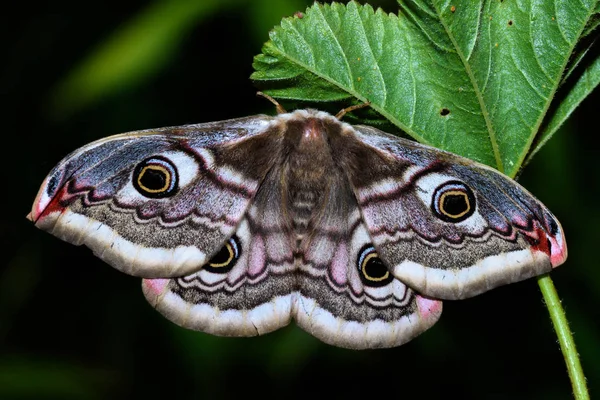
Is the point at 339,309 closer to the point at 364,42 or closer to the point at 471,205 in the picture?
the point at 471,205

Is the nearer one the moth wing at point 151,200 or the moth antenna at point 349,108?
the moth wing at point 151,200

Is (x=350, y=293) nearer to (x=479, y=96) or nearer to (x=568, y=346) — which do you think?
(x=568, y=346)

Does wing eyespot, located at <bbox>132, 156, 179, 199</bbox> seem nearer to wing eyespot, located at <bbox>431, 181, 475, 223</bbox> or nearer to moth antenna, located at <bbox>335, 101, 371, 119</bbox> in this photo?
moth antenna, located at <bbox>335, 101, 371, 119</bbox>

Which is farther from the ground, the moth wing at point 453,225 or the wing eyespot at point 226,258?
the moth wing at point 453,225


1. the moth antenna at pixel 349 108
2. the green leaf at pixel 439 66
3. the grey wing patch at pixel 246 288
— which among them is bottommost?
the grey wing patch at pixel 246 288

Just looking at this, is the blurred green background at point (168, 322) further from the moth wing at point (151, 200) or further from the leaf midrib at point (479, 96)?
the moth wing at point (151, 200)

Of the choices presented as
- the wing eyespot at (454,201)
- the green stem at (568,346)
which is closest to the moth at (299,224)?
the wing eyespot at (454,201)

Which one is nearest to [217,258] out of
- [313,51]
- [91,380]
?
[313,51]
